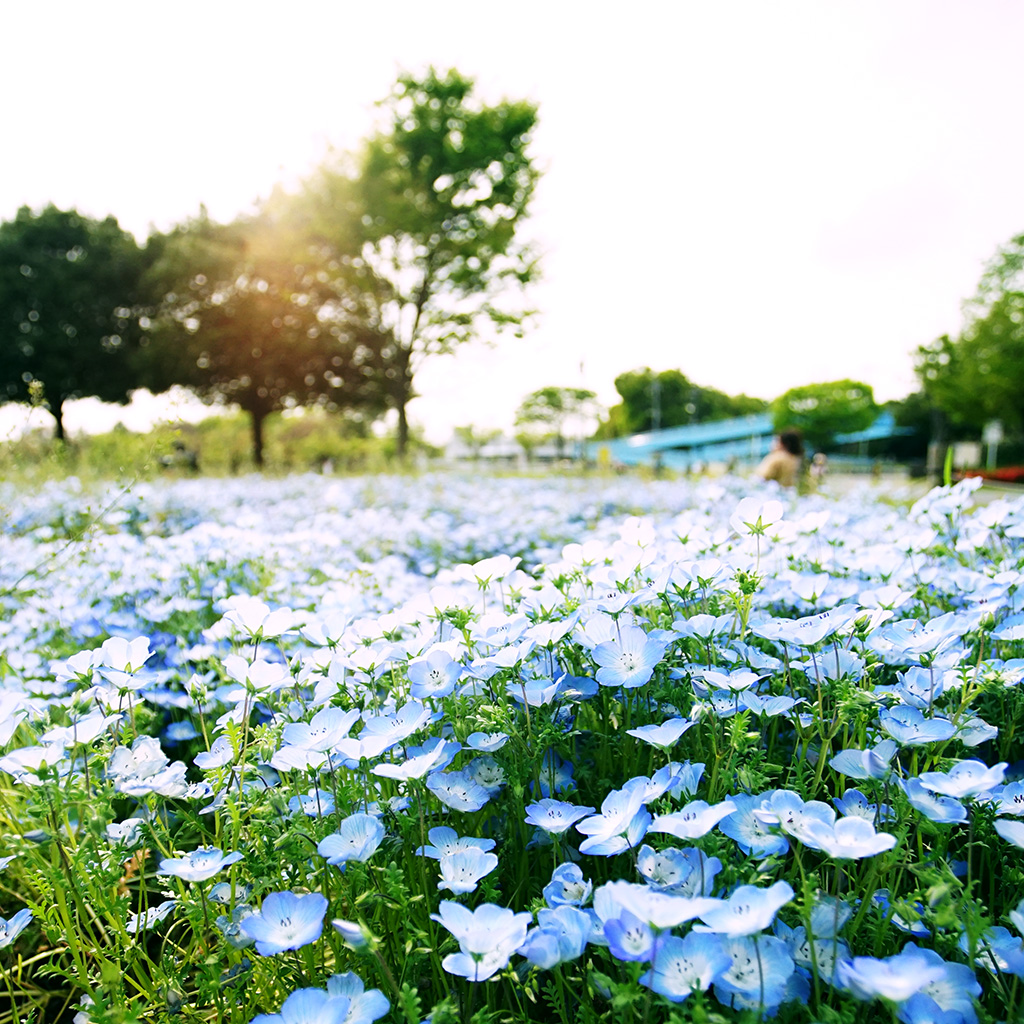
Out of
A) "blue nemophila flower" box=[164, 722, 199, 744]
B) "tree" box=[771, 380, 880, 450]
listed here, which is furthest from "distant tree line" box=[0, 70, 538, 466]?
"tree" box=[771, 380, 880, 450]

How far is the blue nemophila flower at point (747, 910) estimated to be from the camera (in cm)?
66

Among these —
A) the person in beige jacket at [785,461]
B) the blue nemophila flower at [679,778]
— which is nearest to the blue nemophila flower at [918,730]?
the blue nemophila flower at [679,778]

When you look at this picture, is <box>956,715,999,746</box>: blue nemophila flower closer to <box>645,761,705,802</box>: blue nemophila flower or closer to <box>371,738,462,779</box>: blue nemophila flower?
<box>645,761,705,802</box>: blue nemophila flower

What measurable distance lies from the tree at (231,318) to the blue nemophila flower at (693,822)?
2293cm

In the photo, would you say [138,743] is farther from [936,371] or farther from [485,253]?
[936,371]

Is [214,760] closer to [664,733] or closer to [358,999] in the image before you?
[358,999]

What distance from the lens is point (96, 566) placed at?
9.32 ft

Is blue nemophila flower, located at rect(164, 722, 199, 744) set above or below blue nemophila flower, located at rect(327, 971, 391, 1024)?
below

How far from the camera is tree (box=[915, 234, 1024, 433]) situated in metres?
25.8

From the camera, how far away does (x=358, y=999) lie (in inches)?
30.2

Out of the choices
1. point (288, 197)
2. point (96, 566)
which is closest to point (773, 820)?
point (96, 566)

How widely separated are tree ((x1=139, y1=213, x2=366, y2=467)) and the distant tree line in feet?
0.15

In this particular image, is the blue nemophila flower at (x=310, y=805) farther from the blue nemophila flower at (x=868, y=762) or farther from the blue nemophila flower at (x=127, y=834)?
the blue nemophila flower at (x=868, y=762)

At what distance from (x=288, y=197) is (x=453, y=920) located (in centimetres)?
2164
